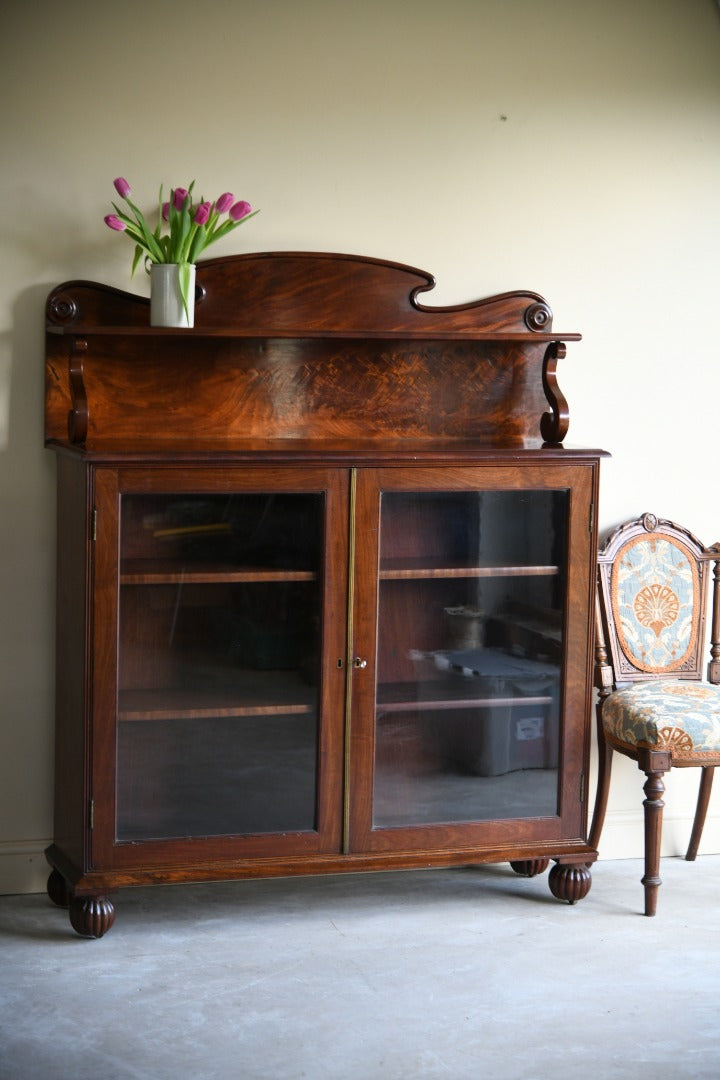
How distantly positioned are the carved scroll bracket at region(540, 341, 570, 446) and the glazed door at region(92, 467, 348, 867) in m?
0.67

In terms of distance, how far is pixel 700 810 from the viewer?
3.69m

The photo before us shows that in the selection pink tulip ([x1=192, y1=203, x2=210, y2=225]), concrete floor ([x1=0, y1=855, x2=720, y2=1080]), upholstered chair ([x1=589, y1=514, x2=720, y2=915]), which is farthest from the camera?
upholstered chair ([x1=589, y1=514, x2=720, y2=915])

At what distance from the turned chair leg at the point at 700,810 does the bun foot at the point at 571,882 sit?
0.51 m

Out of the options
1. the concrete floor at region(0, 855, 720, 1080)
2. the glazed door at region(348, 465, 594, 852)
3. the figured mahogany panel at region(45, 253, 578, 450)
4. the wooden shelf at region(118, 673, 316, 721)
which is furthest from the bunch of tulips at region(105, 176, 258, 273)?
the concrete floor at region(0, 855, 720, 1080)

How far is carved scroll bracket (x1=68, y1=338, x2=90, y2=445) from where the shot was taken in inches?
119

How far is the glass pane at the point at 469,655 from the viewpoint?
315 centimetres

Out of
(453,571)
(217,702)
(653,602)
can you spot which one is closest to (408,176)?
(453,571)

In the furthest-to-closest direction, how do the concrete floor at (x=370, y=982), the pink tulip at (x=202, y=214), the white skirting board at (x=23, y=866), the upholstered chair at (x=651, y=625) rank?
the upholstered chair at (x=651, y=625) → the white skirting board at (x=23, y=866) → the pink tulip at (x=202, y=214) → the concrete floor at (x=370, y=982)

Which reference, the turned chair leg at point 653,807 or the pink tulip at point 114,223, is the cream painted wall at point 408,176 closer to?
the pink tulip at point 114,223

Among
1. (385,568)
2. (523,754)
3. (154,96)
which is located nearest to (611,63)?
(154,96)

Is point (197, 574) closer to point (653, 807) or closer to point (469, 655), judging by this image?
point (469, 655)

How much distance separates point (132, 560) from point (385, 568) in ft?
2.01

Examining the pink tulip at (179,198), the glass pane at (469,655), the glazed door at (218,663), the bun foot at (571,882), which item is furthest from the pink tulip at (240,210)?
the bun foot at (571,882)

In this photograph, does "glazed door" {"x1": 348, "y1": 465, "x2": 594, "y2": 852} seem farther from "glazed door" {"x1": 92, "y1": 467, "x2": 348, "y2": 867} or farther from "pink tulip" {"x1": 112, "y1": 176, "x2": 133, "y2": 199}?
"pink tulip" {"x1": 112, "y1": 176, "x2": 133, "y2": 199}
